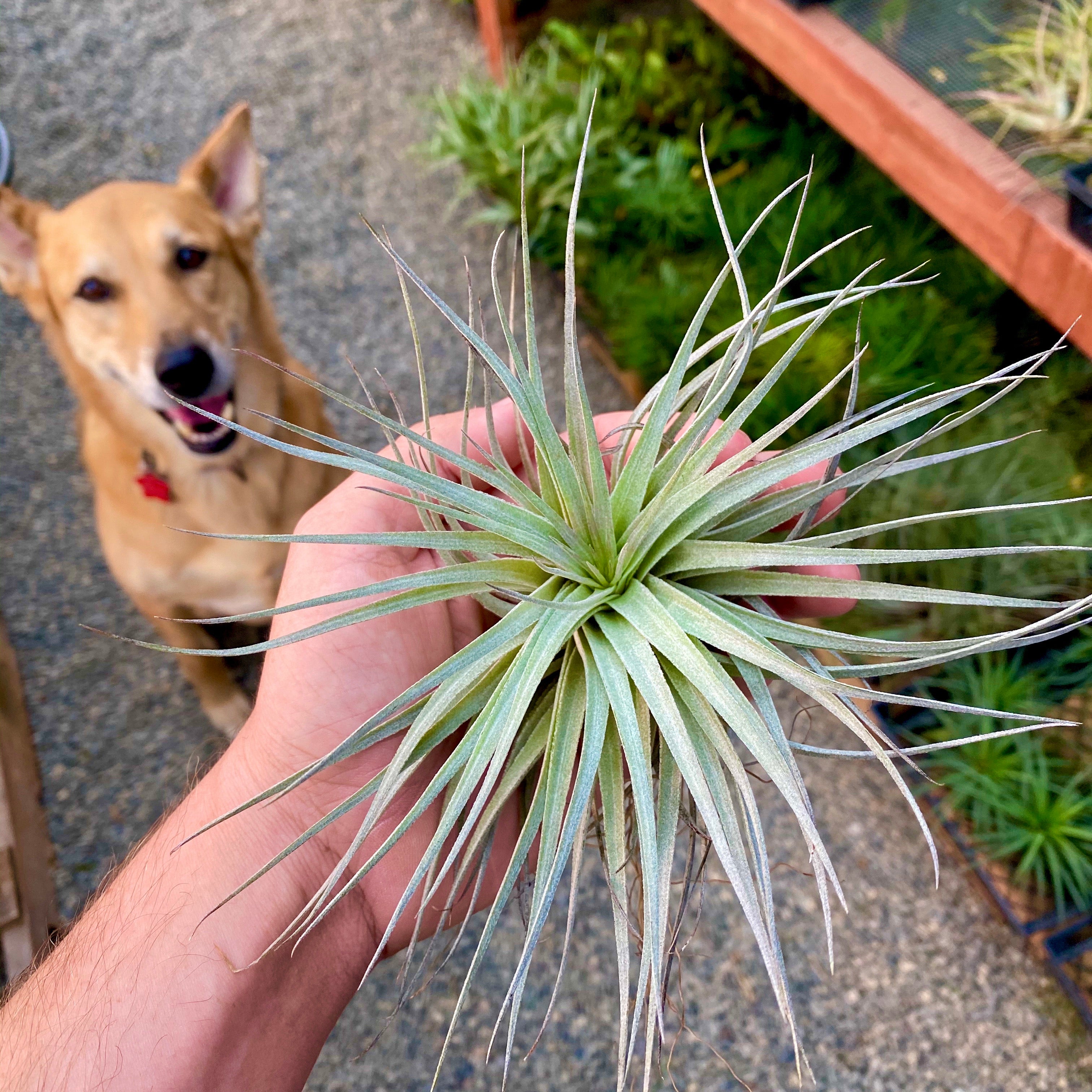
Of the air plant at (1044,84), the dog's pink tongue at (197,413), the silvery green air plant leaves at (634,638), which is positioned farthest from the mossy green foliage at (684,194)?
the silvery green air plant leaves at (634,638)

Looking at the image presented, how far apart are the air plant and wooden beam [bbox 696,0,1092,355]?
11 centimetres

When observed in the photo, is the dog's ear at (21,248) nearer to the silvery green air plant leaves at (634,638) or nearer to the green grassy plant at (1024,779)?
the silvery green air plant leaves at (634,638)

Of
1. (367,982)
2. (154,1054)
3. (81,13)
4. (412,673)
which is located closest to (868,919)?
(367,982)

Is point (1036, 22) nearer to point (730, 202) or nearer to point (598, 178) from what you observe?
point (730, 202)

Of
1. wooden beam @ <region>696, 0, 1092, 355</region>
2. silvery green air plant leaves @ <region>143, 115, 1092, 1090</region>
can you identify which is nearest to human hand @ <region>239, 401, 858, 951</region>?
silvery green air plant leaves @ <region>143, 115, 1092, 1090</region>

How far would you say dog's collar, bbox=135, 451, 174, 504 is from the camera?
2.11m

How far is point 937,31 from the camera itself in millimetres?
2449

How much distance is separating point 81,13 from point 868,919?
17.2ft

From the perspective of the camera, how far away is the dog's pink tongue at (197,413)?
201 cm

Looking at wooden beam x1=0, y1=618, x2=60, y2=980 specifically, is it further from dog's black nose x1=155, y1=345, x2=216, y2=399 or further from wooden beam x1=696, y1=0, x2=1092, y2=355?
wooden beam x1=696, y1=0, x2=1092, y2=355

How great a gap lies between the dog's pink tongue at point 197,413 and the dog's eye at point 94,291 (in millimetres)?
279

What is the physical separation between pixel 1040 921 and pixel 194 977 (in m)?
2.02

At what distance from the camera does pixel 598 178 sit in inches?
128

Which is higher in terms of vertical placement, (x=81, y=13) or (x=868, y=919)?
(x=81, y=13)
